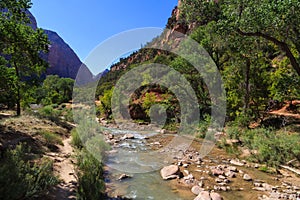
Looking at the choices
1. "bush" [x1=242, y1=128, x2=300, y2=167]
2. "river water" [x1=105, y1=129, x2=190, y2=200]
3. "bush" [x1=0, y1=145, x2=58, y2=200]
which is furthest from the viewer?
"bush" [x1=242, y1=128, x2=300, y2=167]

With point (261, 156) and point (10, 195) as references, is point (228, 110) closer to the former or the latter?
point (261, 156)

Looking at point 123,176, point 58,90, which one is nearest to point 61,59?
point 58,90

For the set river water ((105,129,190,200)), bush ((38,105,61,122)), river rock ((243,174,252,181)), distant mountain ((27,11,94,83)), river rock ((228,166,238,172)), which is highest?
distant mountain ((27,11,94,83))

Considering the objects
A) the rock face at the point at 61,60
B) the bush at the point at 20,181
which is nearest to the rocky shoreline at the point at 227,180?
the bush at the point at 20,181

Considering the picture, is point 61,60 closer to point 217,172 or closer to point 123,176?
point 123,176

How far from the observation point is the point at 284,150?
34.2 feet

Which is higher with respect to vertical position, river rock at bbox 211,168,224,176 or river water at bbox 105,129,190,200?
river rock at bbox 211,168,224,176

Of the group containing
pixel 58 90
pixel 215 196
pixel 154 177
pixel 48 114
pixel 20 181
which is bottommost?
pixel 154 177

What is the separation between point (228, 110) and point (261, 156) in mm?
11162

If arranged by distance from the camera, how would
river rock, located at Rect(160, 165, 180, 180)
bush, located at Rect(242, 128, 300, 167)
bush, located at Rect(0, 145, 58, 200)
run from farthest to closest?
bush, located at Rect(242, 128, 300, 167) → river rock, located at Rect(160, 165, 180, 180) → bush, located at Rect(0, 145, 58, 200)

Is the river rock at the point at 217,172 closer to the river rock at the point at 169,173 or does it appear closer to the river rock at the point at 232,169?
the river rock at the point at 232,169

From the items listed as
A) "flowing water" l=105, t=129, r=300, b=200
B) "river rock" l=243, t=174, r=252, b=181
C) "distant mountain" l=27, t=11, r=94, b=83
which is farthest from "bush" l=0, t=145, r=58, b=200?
"distant mountain" l=27, t=11, r=94, b=83

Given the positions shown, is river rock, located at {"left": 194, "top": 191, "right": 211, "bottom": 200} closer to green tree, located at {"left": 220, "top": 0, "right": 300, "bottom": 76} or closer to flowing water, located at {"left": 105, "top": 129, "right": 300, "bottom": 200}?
flowing water, located at {"left": 105, "top": 129, "right": 300, "bottom": 200}

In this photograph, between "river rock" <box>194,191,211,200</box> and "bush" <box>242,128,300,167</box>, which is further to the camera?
"bush" <box>242,128,300,167</box>
